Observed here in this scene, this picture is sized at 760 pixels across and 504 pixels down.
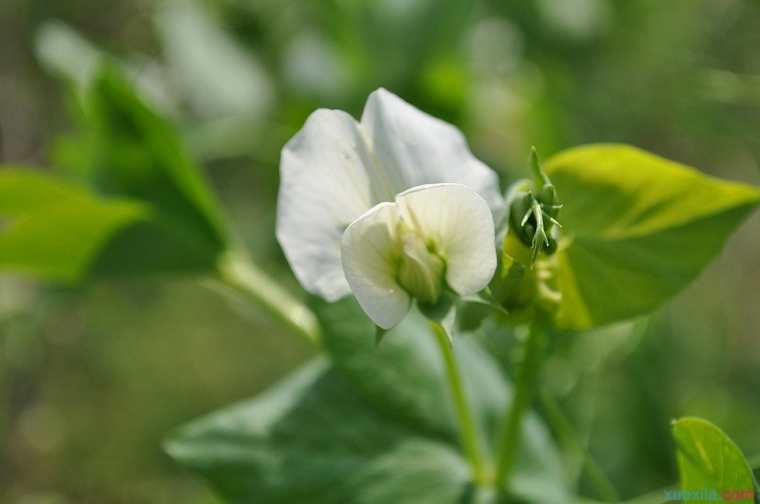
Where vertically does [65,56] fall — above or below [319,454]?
above

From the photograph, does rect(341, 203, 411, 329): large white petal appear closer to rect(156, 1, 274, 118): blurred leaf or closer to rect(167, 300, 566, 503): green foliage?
rect(167, 300, 566, 503): green foliage

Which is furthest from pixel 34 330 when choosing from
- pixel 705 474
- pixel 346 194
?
pixel 705 474

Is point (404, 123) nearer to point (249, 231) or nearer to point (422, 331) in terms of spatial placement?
point (422, 331)

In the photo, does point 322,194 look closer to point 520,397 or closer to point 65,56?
point 520,397

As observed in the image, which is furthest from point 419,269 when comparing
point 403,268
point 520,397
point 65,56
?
point 65,56

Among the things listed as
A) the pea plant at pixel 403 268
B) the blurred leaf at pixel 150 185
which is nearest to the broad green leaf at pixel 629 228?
the pea plant at pixel 403 268

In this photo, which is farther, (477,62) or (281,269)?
(477,62)
